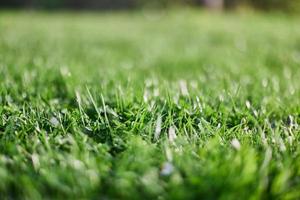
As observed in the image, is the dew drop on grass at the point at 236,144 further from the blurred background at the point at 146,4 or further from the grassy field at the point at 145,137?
the blurred background at the point at 146,4

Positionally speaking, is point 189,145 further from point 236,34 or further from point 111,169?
point 236,34

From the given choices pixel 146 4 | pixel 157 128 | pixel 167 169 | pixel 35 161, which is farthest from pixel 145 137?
pixel 146 4

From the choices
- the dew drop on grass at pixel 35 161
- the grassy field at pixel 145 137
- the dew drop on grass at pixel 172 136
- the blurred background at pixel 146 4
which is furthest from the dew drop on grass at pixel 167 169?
the blurred background at pixel 146 4

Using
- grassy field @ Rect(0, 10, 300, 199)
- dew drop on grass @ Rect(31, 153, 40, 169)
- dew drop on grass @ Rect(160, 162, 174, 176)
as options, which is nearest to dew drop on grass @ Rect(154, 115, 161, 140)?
grassy field @ Rect(0, 10, 300, 199)

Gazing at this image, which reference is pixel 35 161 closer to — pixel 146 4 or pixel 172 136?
pixel 172 136

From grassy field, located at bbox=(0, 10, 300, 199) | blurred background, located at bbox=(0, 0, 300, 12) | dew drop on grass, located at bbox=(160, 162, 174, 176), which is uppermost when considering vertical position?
dew drop on grass, located at bbox=(160, 162, 174, 176)

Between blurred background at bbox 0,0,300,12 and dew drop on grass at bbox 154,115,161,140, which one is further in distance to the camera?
blurred background at bbox 0,0,300,12

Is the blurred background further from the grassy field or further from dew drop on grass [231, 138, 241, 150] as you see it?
dew drop on grass [231, 138, 241, 150]

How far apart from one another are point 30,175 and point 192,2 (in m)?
11.0

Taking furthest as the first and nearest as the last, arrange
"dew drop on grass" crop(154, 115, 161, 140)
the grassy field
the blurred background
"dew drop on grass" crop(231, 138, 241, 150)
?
the blurred background
"dew drop on grass" crop(154, 115, 161, 140)
"dew drop on grass" crop(231, 138, 241, 150)
the grassy field

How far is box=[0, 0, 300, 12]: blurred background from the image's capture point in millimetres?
11188

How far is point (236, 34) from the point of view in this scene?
5863mm

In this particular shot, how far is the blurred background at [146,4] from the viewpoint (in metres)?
11.2

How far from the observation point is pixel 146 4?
38.8 feet
